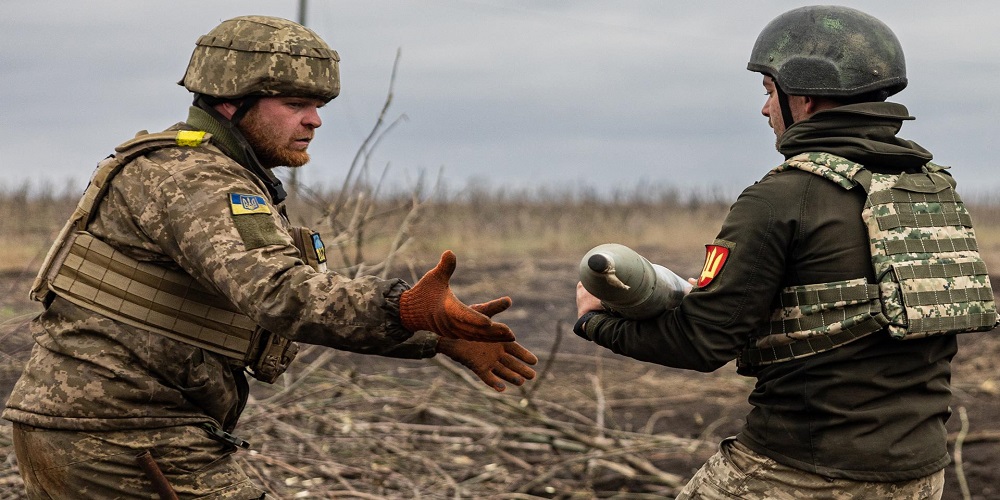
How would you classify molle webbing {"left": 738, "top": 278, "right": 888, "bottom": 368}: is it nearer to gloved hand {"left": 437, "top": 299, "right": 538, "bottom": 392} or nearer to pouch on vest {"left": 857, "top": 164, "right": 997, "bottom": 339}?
pouch on vest {"left": 857, "top": 164, "right": 997, "bottom": 339}

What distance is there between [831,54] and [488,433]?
4911mm

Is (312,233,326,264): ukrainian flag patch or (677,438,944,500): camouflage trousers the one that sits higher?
(312,233,326,264): ukrainian flag patch

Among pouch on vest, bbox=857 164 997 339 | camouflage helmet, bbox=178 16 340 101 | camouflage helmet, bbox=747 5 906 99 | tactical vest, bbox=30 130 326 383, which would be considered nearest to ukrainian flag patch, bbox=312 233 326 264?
tactical vest, bbox=30 130 326 383

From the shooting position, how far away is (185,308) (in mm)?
3531

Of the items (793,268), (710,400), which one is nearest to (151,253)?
(793,268)

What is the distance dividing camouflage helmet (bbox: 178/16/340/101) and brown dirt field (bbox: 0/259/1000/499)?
8.26 feet

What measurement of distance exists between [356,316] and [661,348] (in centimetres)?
96

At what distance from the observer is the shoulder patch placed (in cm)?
338

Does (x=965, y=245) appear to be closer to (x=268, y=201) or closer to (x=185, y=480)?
(x=268, y=201)

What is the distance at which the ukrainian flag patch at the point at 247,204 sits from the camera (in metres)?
3.32

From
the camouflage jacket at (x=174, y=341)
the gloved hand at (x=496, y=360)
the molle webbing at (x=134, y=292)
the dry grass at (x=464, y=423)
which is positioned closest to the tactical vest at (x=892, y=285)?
the gloved hand at (x=496, y=360)

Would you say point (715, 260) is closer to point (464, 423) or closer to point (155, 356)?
point (155, 356)

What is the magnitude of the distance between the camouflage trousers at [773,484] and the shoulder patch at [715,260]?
1.97ft

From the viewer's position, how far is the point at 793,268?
3426 mm
